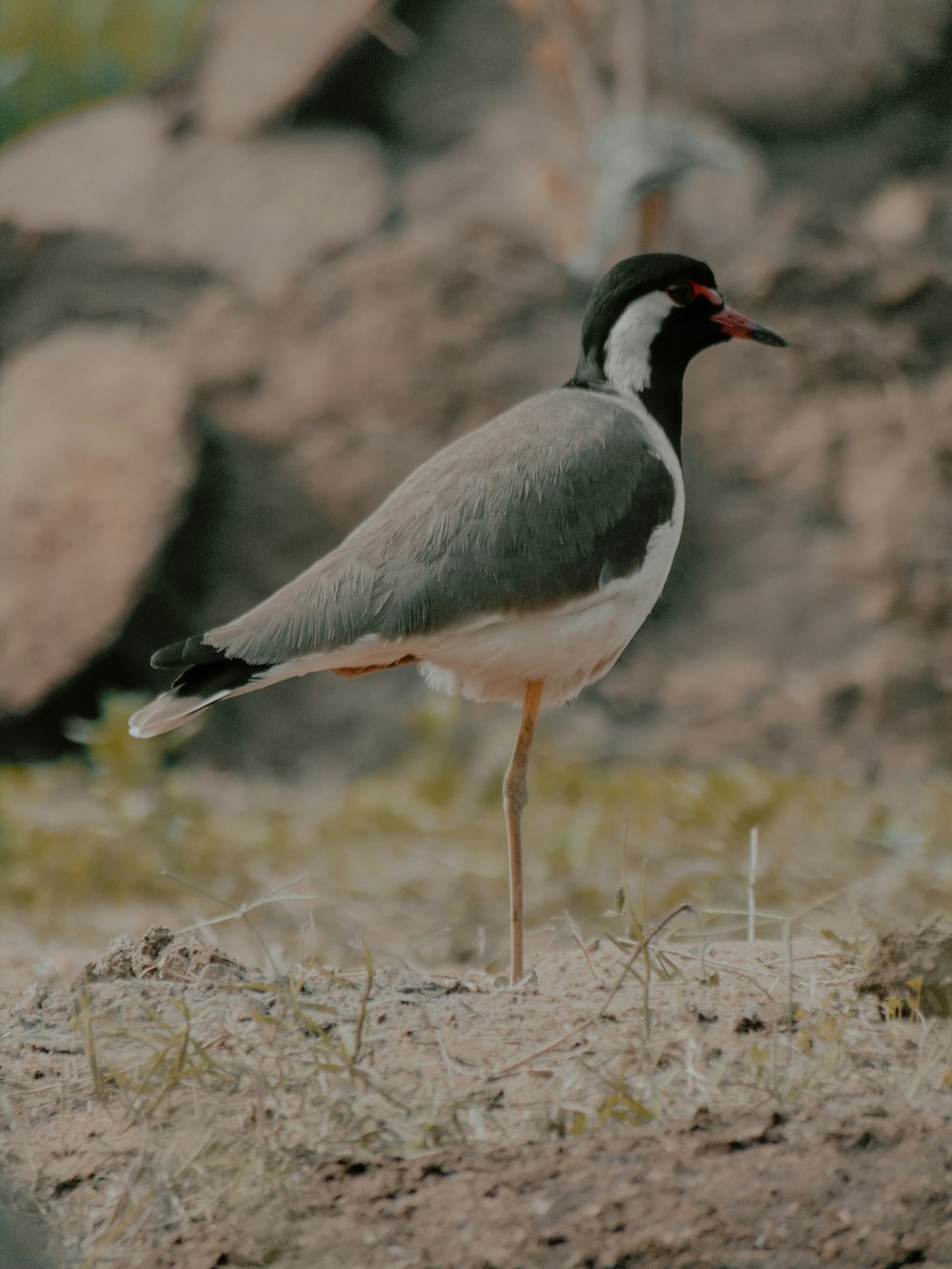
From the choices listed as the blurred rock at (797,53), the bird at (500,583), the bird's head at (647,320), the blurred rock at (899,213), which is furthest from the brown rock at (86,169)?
the bird at (500,583)

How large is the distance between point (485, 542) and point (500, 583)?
0.31 feet

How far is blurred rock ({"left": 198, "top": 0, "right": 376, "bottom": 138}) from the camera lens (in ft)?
27.1

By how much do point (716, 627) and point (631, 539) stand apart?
14.3 feet

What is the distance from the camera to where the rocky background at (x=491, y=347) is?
771cm

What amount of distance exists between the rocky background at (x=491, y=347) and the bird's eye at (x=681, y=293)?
3766 millimetres

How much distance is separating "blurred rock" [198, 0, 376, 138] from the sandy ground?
630 cm

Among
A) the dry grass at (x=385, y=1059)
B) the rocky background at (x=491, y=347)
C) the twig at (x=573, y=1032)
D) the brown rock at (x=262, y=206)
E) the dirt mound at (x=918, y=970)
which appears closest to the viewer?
the dry grass at (x=385, y=1059)

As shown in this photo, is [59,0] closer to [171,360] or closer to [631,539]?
[171,360]

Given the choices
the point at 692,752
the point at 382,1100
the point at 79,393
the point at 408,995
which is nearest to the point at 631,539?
the point at 408,995

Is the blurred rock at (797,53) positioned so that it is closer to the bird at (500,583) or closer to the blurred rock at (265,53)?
the blurred rock at (265,53)

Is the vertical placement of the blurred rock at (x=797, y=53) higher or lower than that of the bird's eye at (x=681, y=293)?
higher

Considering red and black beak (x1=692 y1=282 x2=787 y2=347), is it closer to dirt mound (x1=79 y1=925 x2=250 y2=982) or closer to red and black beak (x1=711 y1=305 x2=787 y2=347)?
red and black beak (x1=711 y1=305 x2=787 y2=347)

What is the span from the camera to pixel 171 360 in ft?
26.9

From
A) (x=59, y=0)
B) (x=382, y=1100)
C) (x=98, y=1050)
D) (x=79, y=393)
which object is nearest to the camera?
(x=382, y=1100)
